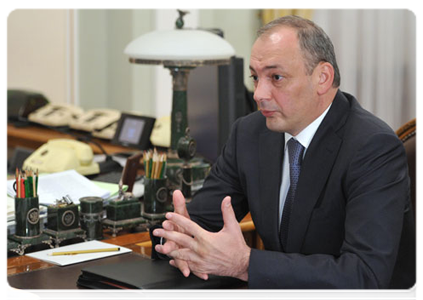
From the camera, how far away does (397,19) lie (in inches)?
207

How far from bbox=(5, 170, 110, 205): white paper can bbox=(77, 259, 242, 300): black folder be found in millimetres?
748

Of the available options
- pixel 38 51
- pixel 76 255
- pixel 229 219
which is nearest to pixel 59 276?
pixel 76 255

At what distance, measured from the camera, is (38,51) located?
6.61 m

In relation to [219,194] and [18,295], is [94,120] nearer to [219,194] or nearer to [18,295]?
[219,194]

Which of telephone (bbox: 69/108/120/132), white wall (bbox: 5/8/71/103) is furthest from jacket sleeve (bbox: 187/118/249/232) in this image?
white wall (bbox: 5/8/71/103)

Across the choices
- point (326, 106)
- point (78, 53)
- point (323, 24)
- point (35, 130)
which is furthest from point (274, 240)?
point (78, 53)

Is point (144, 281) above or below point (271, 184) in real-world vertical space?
below

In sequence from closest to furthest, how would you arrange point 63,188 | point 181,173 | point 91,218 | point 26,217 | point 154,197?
point 26,217, point 91,218, point 154,197, point 63,188, point 181,173

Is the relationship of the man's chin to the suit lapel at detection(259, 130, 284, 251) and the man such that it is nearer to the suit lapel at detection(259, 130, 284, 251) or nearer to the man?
the man

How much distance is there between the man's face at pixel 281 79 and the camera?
203 centimetres

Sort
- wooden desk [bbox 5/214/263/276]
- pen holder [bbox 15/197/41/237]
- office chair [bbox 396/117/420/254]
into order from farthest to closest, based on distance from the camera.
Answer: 1. office chair [bbox 396/117/420/254]
2. pen holder [bbox 15/197/41/237]
3. wooden desk [bbox 5/214/263/276]

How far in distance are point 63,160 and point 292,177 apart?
1.47 m

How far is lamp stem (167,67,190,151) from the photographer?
311 centimetres

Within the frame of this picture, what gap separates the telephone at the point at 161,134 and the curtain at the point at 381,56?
2.11 meters
